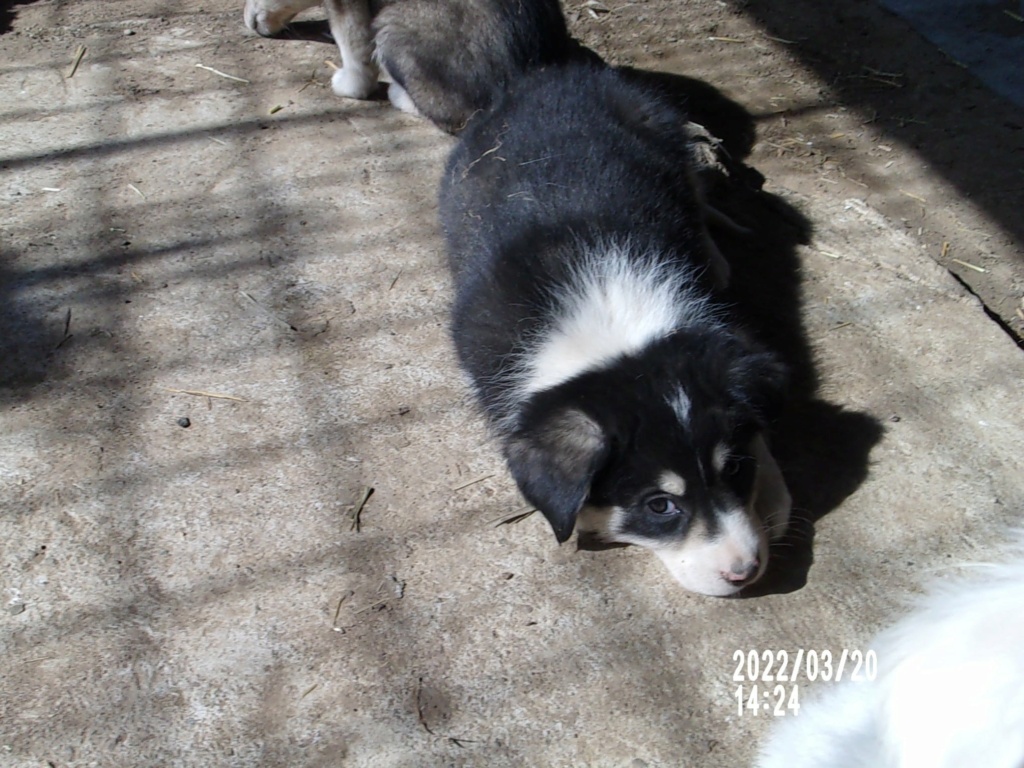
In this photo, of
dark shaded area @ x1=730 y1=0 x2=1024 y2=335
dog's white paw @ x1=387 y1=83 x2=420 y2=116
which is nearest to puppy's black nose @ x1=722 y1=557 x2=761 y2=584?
dark shaded area @ x1=730 y1=0 x2=1024 y2=335

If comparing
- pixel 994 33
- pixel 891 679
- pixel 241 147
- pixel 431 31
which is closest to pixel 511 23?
pixel 431 31

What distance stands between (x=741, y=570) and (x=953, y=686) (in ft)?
3.17

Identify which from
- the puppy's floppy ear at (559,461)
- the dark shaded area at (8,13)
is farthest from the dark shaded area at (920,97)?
the dark shaded area at (8,13)

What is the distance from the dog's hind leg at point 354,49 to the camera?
14.6 ft

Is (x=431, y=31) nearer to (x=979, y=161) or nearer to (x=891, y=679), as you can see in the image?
(x=979, y=161)

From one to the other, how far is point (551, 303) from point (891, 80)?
105 inches

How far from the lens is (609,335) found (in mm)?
2689

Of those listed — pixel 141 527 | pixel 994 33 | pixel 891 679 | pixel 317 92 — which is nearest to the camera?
pixel 891 679

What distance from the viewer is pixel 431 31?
4.28m

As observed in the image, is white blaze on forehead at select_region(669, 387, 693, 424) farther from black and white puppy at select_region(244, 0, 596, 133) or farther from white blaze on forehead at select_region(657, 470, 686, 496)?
black and white puppy at select_region(244, 0, 596, 133)

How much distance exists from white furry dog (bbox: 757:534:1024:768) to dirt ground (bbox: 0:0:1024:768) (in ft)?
2.27

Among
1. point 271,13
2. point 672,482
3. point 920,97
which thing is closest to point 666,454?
point 672,482

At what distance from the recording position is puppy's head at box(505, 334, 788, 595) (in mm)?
2404

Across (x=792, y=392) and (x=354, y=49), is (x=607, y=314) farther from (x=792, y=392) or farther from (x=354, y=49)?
(x=354, y=49)
